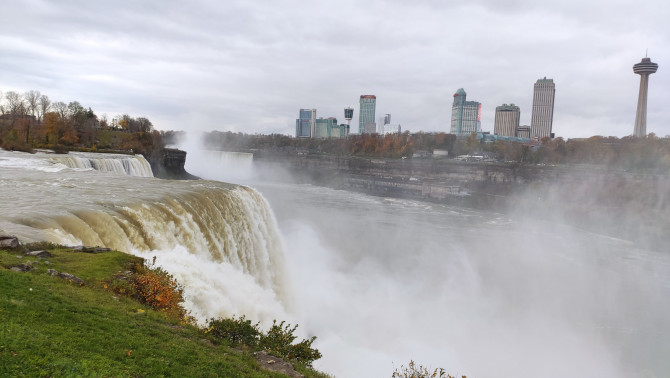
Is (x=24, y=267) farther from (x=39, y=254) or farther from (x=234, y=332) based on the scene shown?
(x=234, y=332)

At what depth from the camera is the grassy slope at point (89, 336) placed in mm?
4566

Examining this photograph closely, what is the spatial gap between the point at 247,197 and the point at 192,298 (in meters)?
11.2

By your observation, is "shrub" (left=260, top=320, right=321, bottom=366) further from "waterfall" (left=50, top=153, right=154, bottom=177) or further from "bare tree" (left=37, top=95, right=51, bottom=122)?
"bare tree" (left=37, top=95, right=51, bottom=122)

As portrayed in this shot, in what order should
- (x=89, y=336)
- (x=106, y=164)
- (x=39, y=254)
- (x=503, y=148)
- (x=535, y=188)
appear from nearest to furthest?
(x=89, y=336)
(x=39, y=254)
(x=106, y=164)
(x=535, y=188)
(x=503, y=148)

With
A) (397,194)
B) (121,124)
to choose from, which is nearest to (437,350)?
(397,194)

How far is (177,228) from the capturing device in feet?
42.7

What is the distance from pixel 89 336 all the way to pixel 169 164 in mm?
47778

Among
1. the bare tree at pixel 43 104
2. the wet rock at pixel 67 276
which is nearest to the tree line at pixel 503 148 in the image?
the bare tree at pixel 43 104

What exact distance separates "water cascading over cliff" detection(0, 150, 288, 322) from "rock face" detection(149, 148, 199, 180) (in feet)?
89.1

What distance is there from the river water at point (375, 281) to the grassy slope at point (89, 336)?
2587 mm

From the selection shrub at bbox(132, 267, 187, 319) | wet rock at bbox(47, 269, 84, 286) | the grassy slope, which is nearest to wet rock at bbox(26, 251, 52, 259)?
the grassy slope

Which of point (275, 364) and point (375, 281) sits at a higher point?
point (275, 364)

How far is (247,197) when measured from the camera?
800 inches

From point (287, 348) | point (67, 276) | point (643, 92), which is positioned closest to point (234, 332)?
point (287, 348)
